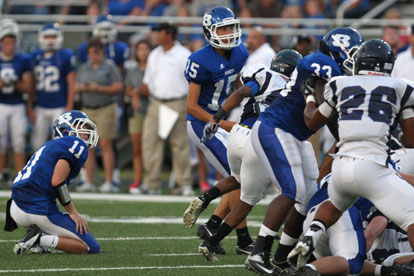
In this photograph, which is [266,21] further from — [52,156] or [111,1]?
[52,156]

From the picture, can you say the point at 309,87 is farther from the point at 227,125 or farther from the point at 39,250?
the point at 39,250

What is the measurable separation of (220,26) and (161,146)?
4.45 meters

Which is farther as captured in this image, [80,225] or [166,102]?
[166,102]

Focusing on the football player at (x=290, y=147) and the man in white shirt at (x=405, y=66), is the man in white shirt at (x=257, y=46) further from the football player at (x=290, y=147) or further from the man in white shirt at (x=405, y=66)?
the football player at (x=290, y=147)

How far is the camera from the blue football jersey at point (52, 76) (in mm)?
11211

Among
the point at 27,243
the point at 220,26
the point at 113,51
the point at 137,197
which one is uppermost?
the point at 220,26

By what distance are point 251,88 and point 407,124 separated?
130cm

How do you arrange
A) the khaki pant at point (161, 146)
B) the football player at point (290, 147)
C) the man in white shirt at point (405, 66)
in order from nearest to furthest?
the football player at point (290, 147) < the man in white shirt at point (405, 66) < the khaki pant at point (161, 146)

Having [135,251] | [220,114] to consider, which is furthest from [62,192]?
[220,114]

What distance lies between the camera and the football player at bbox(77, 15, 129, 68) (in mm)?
11414

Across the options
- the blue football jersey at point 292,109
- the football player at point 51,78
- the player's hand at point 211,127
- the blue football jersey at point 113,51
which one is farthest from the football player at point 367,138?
the blue football jersey at point 113,51

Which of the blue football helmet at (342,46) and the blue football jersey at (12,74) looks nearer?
the blue football helmet at (342,46)

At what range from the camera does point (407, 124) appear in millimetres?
4922

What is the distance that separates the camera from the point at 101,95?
434 inches
